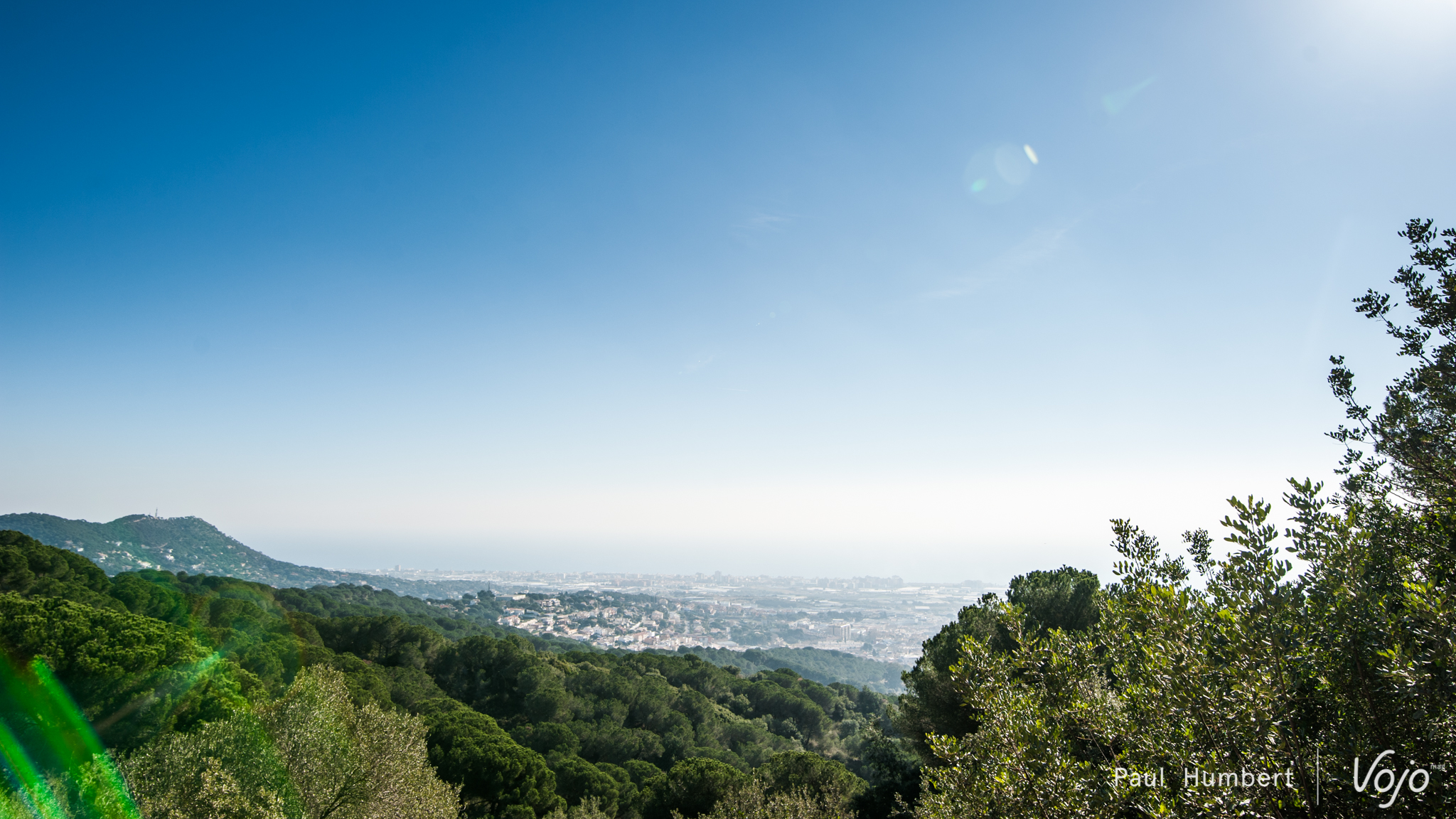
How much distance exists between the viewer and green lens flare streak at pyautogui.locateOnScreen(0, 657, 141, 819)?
13.8 m

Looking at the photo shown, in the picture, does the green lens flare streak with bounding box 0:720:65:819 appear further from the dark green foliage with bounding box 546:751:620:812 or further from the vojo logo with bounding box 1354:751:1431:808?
the vojo logo with bounding box 1354:751:1431:808

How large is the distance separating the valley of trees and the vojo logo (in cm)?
2

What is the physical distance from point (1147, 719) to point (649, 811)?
24.4 m

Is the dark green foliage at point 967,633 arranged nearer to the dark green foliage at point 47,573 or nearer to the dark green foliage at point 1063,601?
the dark green foliage at point 1063,601

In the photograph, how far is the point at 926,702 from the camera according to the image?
19.5m

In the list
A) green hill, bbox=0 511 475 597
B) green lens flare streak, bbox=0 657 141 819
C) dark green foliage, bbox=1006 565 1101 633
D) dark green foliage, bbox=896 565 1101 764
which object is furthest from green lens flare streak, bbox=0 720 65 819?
green hill, bbox=0 511 475 597

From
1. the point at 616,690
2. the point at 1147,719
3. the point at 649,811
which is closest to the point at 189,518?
the point at 616,690

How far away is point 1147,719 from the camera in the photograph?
4.91 meters

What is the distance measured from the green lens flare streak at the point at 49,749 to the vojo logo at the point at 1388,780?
69.1ft

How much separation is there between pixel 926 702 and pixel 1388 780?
17.3 m

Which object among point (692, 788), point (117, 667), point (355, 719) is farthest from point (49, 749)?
point (692, 788)

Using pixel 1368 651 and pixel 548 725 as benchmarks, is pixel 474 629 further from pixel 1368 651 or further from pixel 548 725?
pixel 1368 651

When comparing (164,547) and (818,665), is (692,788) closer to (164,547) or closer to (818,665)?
(818,665)

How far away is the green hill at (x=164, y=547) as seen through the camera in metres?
126
